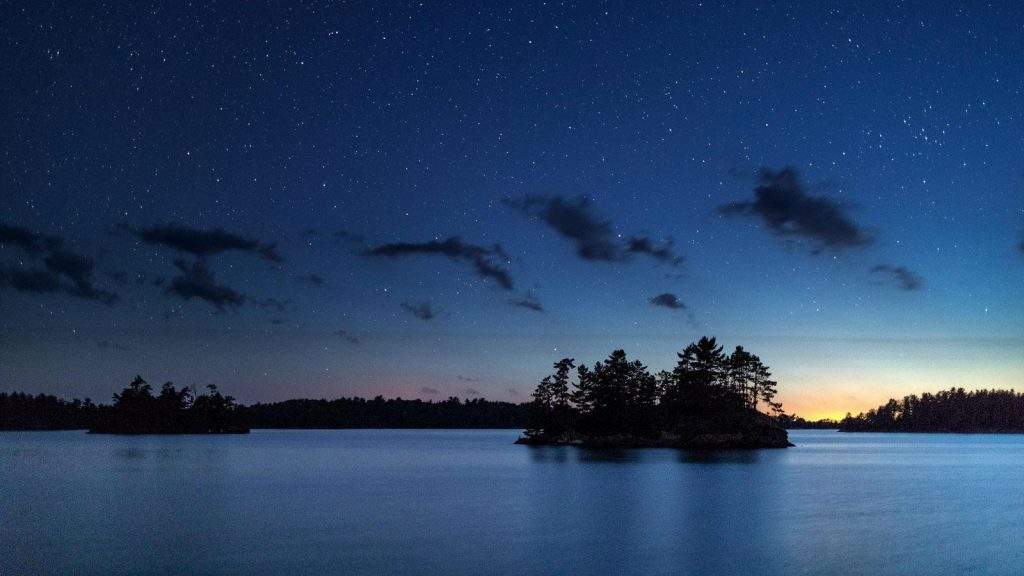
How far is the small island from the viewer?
12650cm

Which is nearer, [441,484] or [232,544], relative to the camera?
[232,544]

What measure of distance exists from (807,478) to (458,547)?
51.1 meters

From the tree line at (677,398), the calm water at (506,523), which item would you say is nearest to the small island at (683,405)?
the tree line at (677,398)

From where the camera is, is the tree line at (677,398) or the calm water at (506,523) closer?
the calm water at (506,523)

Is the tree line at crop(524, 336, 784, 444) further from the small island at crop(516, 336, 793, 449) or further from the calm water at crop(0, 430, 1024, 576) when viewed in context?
the calm water at crop(0, 430, 1024, 576)

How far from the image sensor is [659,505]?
49.3 meters

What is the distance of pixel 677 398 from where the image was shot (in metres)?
129

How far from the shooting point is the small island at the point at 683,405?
415ft

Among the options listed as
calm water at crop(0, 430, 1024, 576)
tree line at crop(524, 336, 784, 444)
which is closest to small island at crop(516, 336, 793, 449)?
tree line at crop(524, 336, 784, 444)

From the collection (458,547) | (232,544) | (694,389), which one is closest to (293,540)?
(232,544)

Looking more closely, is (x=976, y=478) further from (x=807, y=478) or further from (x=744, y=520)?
(x=744, y=520)

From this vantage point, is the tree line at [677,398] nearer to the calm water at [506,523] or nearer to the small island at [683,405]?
the small island at [683,405]

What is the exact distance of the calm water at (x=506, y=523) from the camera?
2984 cm

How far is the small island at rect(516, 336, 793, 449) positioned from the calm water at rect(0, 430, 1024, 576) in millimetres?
48365
